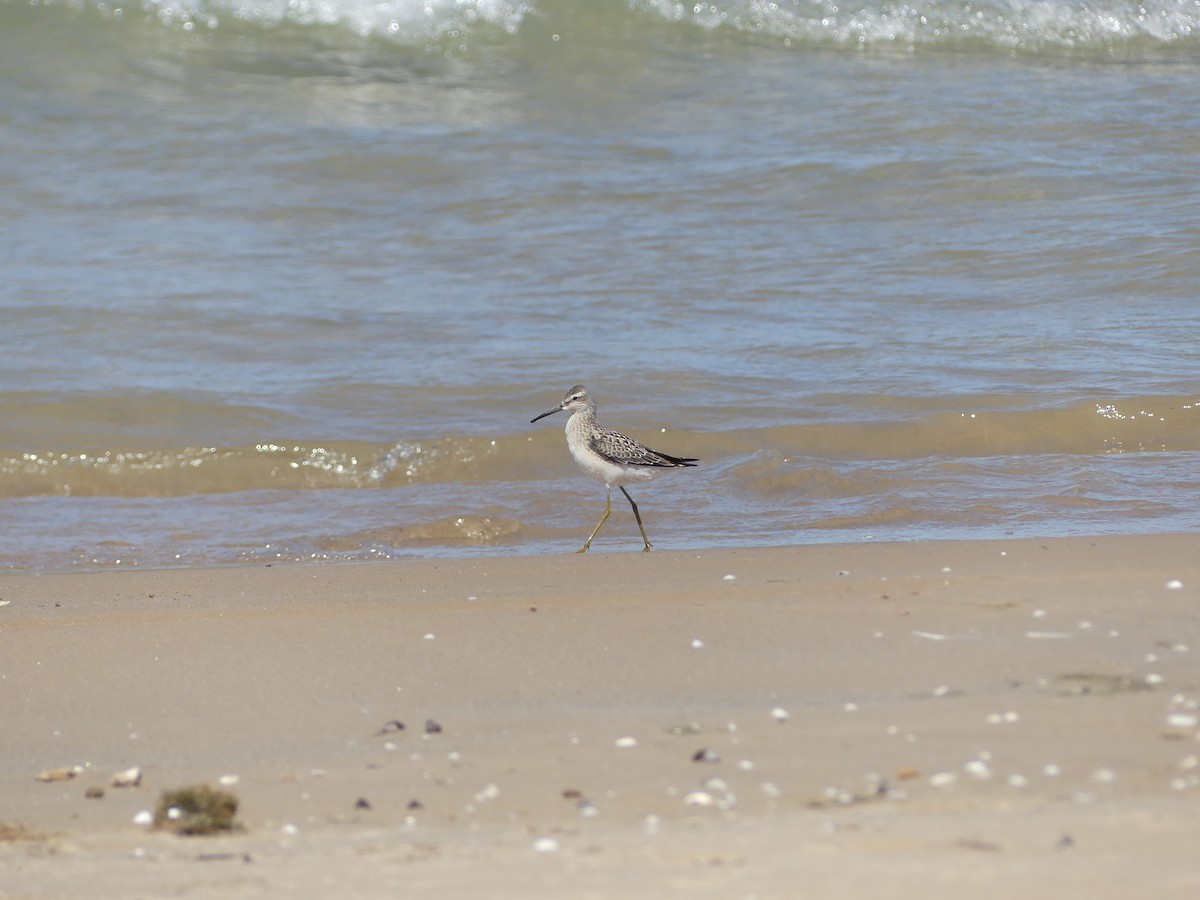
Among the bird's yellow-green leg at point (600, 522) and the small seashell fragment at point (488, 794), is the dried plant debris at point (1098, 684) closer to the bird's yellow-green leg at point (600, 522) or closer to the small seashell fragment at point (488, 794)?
the small seashell fragment at point (488, 794)

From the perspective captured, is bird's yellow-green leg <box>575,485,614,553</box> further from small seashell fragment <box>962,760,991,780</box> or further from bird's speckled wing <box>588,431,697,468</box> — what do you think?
→ small seashell fragment <box>962,760,991,780</box>

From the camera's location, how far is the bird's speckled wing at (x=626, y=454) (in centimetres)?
656

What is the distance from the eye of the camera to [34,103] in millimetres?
15148

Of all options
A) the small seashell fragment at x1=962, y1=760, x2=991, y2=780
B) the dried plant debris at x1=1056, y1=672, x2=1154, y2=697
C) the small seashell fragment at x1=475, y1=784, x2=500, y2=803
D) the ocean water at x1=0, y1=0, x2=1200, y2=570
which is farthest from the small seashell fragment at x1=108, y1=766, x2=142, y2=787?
the ocean water at x1=0, y1=0, x2=1200, y2=570

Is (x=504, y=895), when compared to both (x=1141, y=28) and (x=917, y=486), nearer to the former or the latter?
(x=917, y=486)

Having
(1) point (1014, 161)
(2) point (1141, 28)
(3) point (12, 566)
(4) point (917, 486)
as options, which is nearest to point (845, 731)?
(4) point (917, 486)

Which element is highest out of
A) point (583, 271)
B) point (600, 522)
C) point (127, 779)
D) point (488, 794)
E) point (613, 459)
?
point (583, 271)

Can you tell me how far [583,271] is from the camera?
1103 cm

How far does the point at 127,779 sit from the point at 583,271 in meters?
7.67

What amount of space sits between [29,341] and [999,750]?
813 cm

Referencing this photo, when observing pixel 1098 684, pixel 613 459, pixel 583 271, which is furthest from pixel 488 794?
pixel 583 271

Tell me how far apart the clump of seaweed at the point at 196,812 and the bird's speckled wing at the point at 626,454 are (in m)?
3.33

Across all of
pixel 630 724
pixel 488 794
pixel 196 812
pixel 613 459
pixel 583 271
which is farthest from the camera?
pixel 583 271

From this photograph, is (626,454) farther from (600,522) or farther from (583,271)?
(583,271)
